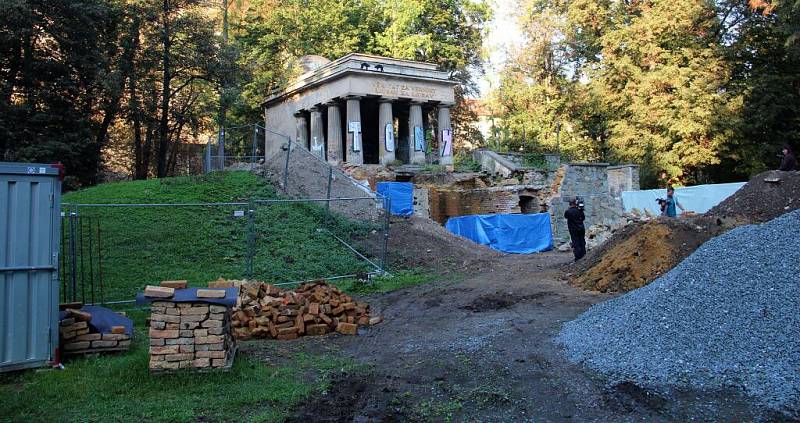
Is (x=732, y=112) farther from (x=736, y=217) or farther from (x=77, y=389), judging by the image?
(x=77, y=389)

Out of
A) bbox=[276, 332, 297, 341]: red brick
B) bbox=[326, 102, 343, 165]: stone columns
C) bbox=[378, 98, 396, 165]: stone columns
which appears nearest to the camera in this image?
bbox=[276, 332, 297, 341]: red brick

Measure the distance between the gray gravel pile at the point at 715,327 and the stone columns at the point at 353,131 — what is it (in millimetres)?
20827

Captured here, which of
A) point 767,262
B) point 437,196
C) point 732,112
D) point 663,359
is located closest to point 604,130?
point 732,112

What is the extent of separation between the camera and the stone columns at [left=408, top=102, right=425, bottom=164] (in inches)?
1197

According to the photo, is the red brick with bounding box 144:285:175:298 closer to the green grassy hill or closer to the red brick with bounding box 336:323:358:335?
the red brick with bounding box 336:323:358:335

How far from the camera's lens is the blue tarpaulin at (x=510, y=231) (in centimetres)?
2292

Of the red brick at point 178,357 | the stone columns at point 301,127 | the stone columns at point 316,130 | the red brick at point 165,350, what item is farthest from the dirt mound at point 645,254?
the stone columns at point 301,127

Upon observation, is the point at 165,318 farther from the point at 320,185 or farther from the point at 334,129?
the point at 334,129

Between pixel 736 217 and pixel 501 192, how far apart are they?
13.6 meters

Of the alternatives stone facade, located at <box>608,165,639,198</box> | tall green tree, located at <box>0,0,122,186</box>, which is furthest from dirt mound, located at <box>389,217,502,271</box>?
tall green tree, located at <box>0,0,122,186</box>

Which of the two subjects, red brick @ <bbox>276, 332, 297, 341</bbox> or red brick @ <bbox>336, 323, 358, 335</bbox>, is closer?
red brick @ <bbox>276, 332, 297, 341</bbox>

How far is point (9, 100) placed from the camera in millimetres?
23469

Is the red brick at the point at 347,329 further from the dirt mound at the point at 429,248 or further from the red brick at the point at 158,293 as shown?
the dirt mound at the point at 429,248

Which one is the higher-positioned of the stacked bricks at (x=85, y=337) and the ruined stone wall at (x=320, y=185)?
the ruined stone wall at (x=320, y=185)
